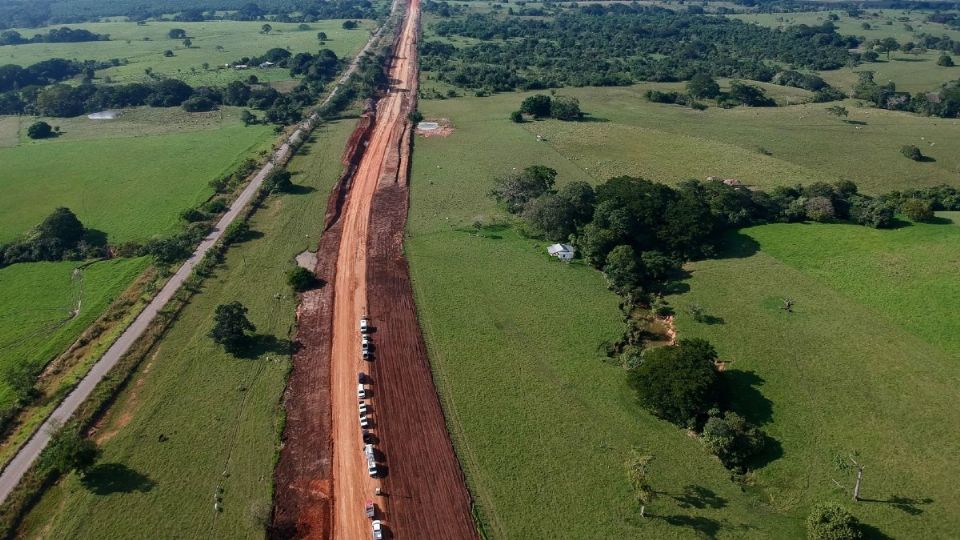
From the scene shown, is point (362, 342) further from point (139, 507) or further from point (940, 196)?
point (940, 196)

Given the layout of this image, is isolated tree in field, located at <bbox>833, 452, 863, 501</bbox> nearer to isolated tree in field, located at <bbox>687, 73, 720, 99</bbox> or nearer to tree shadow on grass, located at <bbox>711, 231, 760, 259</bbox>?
tree shadow on grass, located at <bbox>711, 231, 760, 259</bbox>

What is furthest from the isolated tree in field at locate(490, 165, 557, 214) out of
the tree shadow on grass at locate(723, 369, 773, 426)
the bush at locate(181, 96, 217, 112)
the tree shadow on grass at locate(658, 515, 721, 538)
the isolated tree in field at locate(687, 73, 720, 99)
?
the bush at locate(181, 96, 217, 112)

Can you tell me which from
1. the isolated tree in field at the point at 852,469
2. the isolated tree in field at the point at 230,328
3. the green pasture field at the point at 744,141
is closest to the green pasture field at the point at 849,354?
the isolated tree in field at the point at 852,469

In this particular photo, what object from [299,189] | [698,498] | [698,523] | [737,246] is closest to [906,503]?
[698,498]

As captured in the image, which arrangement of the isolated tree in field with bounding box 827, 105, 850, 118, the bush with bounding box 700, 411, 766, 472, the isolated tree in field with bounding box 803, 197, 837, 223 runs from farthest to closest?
the isolated tree in field with bounding box 827, 105, 850, 118
the isolated tree in field with bounding box 803, 197, 837, 223
the bush with bounding box 700, 411, 766, 472

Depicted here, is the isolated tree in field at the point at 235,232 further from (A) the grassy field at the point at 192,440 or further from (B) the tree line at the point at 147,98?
(B) the tree line at the point at 147,98
